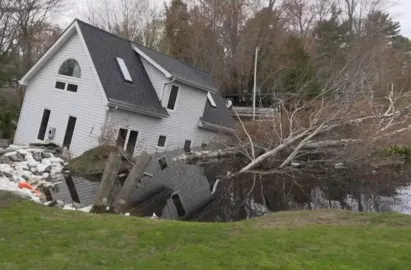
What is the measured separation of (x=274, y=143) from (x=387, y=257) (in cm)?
1345

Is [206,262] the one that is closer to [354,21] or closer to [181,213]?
[181,213]

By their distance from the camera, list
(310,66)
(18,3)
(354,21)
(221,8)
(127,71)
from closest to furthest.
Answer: (127,71) → (18,3) → (310,66) → (221,8) → (354,21)

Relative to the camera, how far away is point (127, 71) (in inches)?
799

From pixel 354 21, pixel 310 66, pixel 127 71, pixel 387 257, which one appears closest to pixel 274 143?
pixel 127 71

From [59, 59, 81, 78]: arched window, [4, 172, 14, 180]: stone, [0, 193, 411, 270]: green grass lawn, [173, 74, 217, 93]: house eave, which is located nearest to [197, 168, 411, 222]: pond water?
[0, 193, 411, 270]: green grass lawn

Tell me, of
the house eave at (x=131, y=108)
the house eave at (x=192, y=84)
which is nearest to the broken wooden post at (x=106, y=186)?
the house eave at (x=131, y=108)

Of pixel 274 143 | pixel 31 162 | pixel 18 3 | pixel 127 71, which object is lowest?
pixel 31 162

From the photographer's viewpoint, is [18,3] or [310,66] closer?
[18,3]

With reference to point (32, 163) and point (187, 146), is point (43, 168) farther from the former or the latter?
point (187, 146)

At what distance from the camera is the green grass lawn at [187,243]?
16.5 feet

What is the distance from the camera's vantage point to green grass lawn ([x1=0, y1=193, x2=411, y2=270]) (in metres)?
5.03

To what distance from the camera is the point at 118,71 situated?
64.9 ft

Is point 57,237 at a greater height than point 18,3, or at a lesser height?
lesser

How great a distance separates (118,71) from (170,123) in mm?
3705
